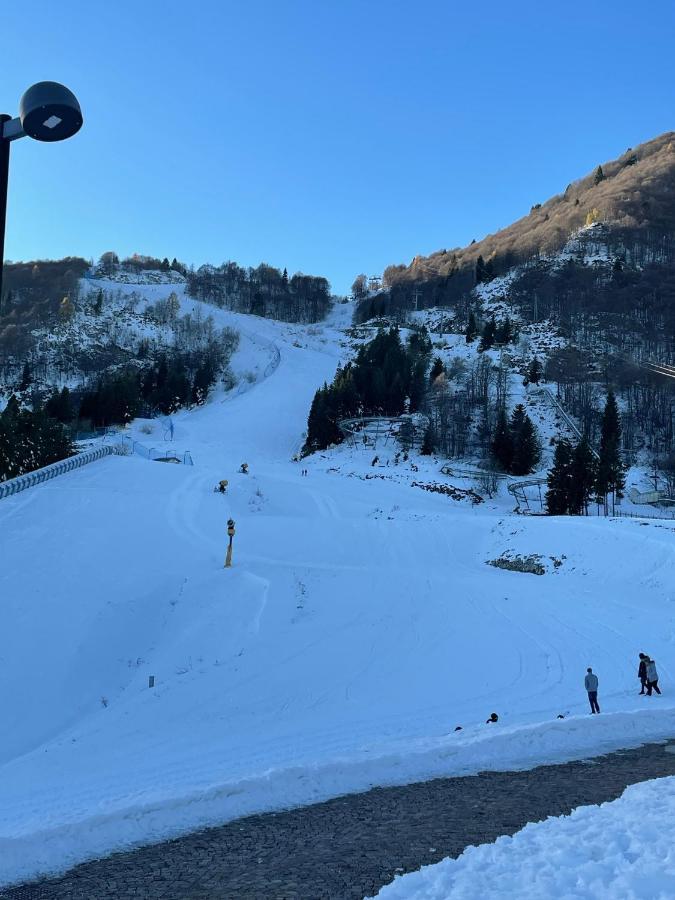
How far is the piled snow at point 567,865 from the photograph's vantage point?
398 centimetres

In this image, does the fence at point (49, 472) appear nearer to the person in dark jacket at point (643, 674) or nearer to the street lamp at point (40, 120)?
the person in dark jacket at point (643, 674)

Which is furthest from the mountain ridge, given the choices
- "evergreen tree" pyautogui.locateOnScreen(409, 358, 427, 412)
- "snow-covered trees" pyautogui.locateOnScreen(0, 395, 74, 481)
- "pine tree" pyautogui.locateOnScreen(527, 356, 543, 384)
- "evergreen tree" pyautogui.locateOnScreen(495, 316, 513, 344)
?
"snow-covered trees" pyautogui.locateOnScreen(0, 395, 74, 481)

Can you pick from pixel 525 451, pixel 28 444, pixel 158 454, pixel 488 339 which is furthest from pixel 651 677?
pixel 488 339

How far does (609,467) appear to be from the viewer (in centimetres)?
3753

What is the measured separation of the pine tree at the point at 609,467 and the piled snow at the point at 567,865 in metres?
34.1

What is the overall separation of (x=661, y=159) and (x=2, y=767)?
186 m

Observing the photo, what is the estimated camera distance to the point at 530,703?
11578 mm

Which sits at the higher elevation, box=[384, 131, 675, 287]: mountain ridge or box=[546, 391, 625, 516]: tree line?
box=[384, 131, 675, 287]: mountain ridge

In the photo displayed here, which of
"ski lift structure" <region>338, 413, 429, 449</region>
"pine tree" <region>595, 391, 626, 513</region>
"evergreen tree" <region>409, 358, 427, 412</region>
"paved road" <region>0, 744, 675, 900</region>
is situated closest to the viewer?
"paved road" <region>0, 744, 675, 900</region>

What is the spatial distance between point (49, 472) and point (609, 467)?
3208 centimetres

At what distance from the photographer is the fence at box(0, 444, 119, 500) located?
81.0 feet

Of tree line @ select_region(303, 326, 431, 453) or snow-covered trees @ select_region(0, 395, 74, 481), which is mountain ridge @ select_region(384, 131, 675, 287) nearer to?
tree line @ select_region(303, 326, 431, 453)

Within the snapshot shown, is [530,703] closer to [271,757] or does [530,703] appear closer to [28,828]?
[271,757]

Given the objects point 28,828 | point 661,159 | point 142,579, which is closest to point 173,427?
point 142,579
